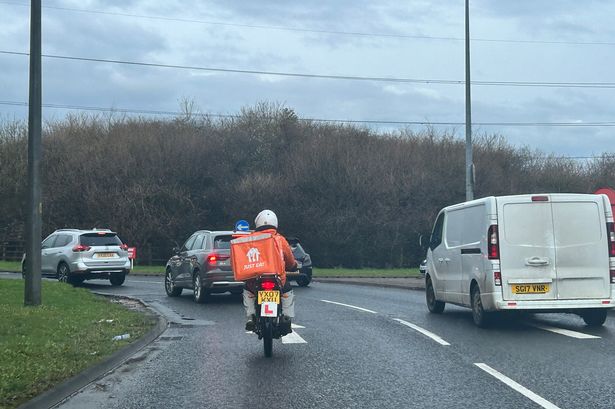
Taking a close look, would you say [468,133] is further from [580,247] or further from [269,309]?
[269,309]

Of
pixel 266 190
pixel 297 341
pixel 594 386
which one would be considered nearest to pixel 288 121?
pixel 266 190

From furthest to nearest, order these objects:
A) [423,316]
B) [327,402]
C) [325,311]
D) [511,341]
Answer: [325,311], [423,316], [511,341], [327,402]

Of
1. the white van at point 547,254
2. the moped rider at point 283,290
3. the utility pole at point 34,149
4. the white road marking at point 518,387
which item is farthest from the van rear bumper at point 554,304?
the utility pole at point 34,149

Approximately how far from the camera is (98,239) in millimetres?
29047

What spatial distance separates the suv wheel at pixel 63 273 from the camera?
29.0 m

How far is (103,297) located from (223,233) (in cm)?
359

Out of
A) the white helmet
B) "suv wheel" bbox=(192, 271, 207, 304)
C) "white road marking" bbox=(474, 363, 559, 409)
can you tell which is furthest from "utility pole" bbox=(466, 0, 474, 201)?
"white road marking" bbox=(474, 363, 559, 409)

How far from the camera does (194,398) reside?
916 cm

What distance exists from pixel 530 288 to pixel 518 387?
592 centimetres

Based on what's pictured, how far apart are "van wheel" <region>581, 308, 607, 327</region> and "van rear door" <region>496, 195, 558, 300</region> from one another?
122 centimetres

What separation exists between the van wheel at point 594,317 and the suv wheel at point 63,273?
17.5m

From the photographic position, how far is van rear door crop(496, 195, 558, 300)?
1528 centimetres

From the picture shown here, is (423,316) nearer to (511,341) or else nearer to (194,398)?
(511,341)

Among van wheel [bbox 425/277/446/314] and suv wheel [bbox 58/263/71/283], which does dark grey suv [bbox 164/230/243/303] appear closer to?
van wheel [bbox 425/277/446/314]
